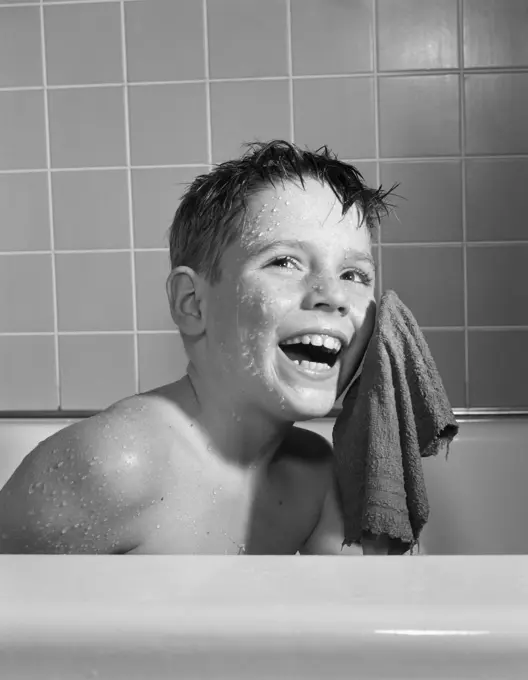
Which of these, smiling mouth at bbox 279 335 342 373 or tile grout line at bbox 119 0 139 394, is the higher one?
tile grout line at bbox 119 0 139 394

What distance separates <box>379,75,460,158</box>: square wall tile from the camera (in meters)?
1.53

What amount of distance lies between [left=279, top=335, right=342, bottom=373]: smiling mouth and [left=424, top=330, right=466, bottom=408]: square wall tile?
70cm

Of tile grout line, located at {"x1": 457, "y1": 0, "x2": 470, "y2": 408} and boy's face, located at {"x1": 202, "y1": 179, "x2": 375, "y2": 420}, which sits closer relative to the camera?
boy's face, located at {"x1": 202, "y1": 179, "x2": 375, "y2": 420}

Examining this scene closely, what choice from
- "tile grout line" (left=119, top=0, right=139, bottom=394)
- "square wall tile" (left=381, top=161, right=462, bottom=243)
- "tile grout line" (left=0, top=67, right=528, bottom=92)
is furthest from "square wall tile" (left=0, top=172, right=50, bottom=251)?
"square wall tile" (left=381, top=161, right=462, bottom=243)

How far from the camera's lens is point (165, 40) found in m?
1.55

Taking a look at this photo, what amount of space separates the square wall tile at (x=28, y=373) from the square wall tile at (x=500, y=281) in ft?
2.76

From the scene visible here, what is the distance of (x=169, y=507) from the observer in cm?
86

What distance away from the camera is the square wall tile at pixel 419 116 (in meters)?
1.53

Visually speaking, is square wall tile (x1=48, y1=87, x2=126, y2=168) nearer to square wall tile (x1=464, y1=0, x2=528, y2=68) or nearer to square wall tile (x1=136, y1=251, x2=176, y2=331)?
square wall tile (x1=136, y1=251, x2=176, y2=331)

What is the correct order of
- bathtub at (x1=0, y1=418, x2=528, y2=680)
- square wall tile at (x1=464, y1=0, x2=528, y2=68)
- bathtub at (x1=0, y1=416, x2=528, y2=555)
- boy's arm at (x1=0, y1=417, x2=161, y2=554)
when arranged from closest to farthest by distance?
bathtub at (x1=0, y1=418, x2=528, y2=680) < boy's arm at (x1=0, y1=417, x2=161, y2=554) < bathtub at (x1=0, y1=416, x2=528, y2=555) < square wall tile at (x1=464, y1=0, x2=528, y2=68)

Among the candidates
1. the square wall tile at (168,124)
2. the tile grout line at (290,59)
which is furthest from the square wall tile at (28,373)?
the tile grout line at (290,59)

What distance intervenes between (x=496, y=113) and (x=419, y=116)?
0.14 m

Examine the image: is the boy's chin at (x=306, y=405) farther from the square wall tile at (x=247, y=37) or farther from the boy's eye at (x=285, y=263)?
the square wall tile at (x=247, y=37)

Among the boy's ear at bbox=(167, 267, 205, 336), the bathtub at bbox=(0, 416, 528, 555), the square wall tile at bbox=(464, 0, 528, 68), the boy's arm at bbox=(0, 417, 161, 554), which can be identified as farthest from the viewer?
the square wall tile at bbox=(464, 0, 528, 68)
